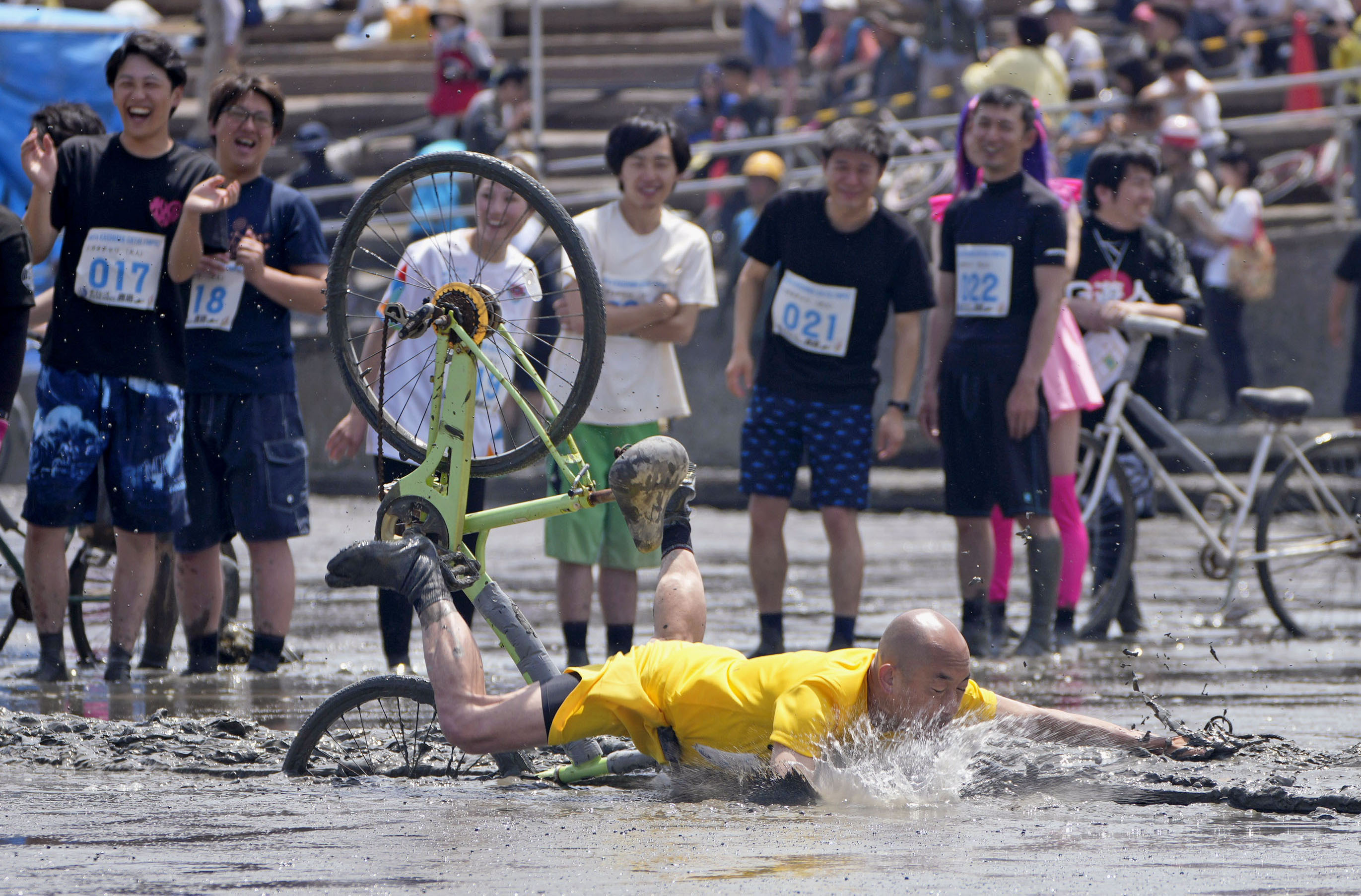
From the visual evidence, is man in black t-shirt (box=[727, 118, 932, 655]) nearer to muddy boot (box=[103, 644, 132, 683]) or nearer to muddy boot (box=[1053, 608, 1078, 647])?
muddy boot (box=[1053, 608, 1078, 647])

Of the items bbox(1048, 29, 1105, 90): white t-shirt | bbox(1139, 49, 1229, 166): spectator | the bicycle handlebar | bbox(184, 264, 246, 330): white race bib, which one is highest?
bbox(1048, 29, 1105, 90): white t-shirt

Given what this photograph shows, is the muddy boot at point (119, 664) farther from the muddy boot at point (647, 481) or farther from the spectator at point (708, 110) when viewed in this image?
the spectator at point (708, 110)

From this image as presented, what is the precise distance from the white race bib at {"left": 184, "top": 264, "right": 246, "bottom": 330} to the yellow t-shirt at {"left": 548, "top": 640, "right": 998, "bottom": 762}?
2600 millimetres

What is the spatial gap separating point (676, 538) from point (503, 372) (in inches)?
27.8

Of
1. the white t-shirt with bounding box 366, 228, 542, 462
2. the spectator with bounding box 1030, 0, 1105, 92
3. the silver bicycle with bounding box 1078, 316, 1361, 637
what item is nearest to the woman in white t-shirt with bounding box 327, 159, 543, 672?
the white t-shirt with bounding box 366, 228, 542, 462

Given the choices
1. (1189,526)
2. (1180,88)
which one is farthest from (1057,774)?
(1180,88)

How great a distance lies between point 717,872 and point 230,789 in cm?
164

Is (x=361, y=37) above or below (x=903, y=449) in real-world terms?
above

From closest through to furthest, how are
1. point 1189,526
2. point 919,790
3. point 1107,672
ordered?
point 919,790, point 1107,672, point 1189,526

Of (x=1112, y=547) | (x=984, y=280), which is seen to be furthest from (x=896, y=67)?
(x=984, y=280)

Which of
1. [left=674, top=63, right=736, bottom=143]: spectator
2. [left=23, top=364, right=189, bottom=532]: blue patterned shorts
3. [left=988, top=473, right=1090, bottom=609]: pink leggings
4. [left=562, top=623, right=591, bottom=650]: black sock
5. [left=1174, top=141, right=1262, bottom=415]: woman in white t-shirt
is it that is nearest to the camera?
[left=23, top=364, right=189, bottom=532]: blue patterned shorts

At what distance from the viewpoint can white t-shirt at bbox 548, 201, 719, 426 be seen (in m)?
6.79

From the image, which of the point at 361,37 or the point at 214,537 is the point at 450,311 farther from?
the point at 361,37

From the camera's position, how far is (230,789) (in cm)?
471
